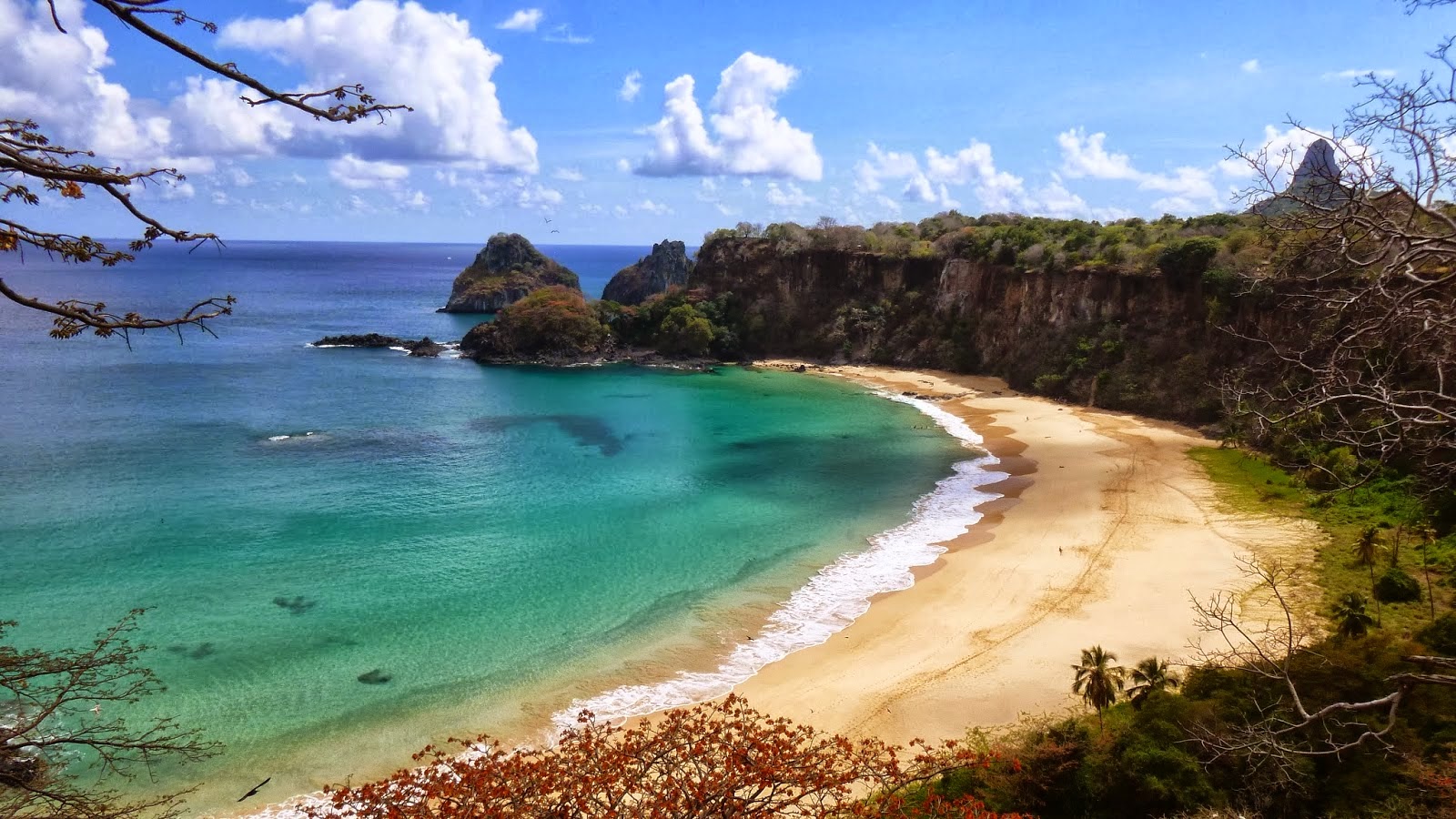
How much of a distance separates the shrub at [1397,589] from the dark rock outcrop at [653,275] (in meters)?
102

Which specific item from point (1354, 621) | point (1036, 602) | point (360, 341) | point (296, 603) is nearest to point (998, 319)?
point (1036, 602)

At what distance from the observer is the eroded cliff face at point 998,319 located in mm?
51216

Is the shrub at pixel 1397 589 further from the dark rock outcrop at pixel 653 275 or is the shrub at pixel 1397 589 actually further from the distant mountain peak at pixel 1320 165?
the dark rock outcrop at pixel 653 275

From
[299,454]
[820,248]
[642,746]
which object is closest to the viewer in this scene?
[642,746]

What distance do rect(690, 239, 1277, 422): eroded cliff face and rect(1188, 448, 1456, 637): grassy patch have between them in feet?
42.2

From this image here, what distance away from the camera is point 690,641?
76.7 feet

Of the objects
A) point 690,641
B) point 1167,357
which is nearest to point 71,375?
point 690,641

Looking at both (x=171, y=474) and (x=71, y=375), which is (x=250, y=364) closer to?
(x=71, y=375)

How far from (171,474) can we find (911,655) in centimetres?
3540

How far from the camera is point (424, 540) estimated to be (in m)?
30.7

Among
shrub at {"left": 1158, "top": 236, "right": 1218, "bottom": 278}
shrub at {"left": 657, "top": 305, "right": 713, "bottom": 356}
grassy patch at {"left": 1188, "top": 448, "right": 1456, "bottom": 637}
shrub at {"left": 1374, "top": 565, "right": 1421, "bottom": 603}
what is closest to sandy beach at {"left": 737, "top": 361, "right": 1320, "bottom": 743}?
grassy patch at {"left": 1188, "top": 448, "right": 1456, "bottom": 637}

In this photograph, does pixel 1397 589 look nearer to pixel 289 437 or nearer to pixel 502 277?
pixel 289 437

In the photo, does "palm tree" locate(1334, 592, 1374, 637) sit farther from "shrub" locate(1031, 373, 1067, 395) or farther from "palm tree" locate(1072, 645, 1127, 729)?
"shrub" locate(1031, 373, 1067, 395)

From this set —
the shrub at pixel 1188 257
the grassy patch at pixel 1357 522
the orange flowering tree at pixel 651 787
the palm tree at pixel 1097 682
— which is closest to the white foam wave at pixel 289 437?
the orange flowering tree at pixel 651 787
